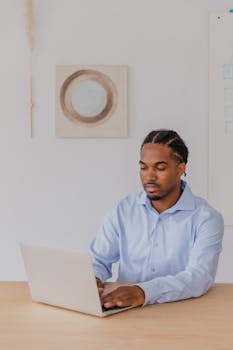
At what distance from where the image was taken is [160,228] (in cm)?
248

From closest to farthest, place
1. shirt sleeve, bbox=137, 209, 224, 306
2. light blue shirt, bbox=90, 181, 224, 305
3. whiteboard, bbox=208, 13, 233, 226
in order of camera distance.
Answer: shirt sleeve, bbox=137, 209, 224, 306, light blue shirt, bbox=90, 181, 224, 305, whiteboard, bbox=208, 13, 233, 226

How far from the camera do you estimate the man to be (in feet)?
7.88

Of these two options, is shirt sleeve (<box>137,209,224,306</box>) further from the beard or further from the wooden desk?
the beard

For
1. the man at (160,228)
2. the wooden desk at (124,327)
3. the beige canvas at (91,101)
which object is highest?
the beige canvas at (91,101)

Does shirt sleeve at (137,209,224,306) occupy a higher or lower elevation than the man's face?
lower

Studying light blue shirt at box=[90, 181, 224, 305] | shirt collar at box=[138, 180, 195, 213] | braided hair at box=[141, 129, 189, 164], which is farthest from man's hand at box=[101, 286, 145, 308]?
braided hair at box=[141, 129, 189, 164]

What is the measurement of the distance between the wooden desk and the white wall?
62.7 inches

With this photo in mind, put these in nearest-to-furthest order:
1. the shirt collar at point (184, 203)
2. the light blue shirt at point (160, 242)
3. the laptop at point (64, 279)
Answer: the laptop at point (64, 279) → the light blue shirt at point (160, 242) → the shirt collar at point (184, 203)

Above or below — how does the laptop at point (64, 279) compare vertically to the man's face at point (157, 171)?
below

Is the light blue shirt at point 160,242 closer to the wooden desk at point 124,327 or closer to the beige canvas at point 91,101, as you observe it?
the wooden desk at point 124,327

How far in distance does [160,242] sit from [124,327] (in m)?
0.70

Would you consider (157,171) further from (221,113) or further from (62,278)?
(221,113)

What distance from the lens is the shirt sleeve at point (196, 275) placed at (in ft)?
6.82

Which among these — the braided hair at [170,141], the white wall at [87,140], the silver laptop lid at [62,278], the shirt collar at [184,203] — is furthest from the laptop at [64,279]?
the white wall at [87,140]
